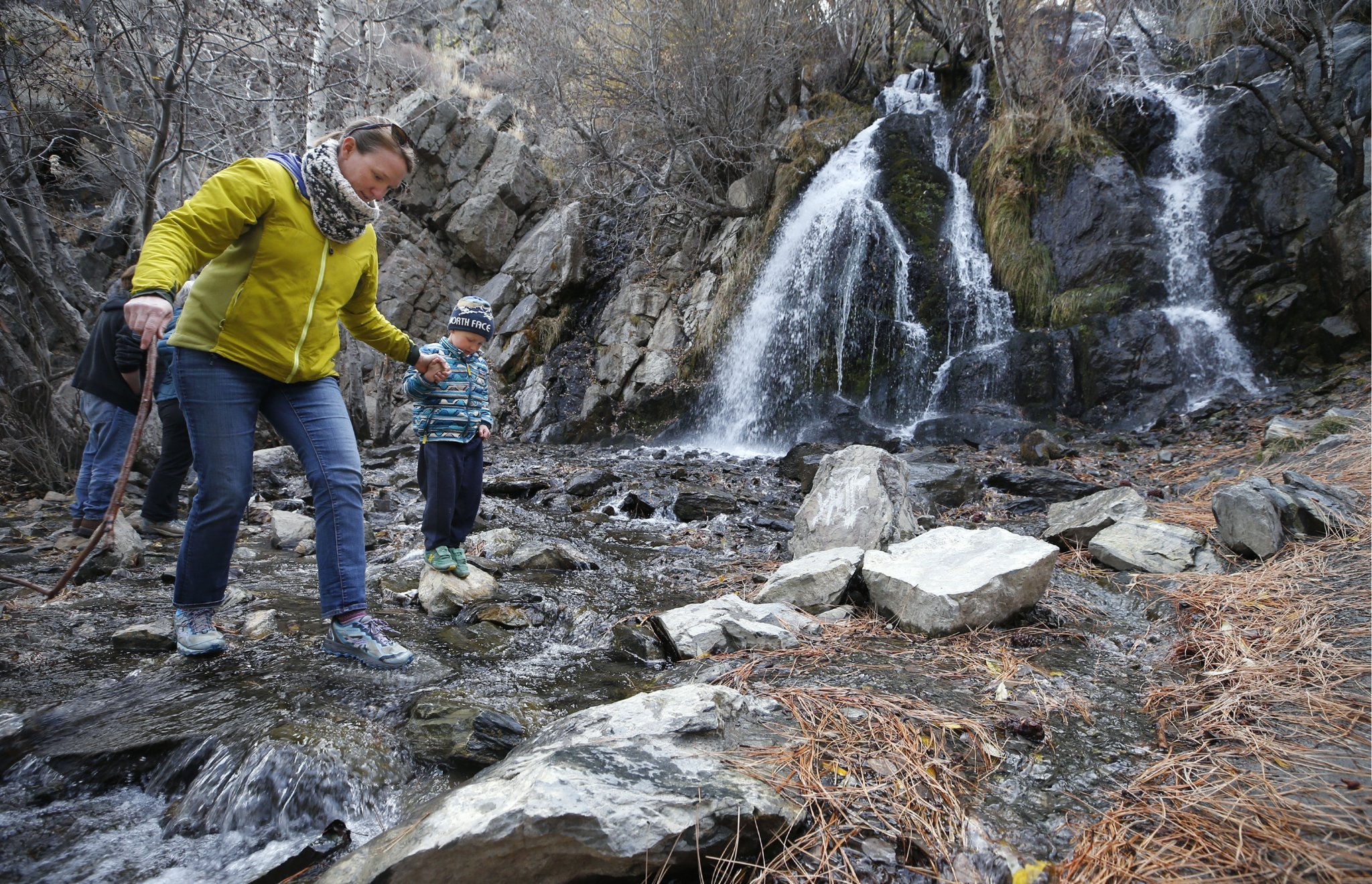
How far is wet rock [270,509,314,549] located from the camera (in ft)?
16.1

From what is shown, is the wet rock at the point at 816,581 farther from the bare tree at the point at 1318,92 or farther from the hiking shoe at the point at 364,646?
the bare tree at the point at 1318,92

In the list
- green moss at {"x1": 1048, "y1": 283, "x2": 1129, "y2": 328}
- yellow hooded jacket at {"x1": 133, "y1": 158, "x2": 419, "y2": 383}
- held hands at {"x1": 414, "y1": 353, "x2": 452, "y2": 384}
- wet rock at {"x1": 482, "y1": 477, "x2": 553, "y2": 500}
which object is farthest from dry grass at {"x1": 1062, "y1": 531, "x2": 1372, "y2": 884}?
green moss at {"x1": 1048, "y1": 283, "x2": 1129, "y2": 328}

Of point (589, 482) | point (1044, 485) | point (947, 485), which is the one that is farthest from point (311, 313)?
point (1044, 485)

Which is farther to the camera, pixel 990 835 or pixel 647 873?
pixel 990 835

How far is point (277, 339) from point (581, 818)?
206 cm

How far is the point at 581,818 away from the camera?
1.39 m

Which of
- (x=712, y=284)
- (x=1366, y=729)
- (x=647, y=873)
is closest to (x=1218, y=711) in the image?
(x=1366, y=729)

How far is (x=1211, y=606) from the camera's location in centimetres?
268

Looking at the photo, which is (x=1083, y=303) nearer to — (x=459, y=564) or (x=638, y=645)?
(x=638, y=645)

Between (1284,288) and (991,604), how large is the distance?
1012 cm

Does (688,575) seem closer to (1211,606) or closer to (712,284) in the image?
(1211,606)

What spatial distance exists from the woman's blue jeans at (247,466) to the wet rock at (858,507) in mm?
2762

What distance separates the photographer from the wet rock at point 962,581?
274 cm

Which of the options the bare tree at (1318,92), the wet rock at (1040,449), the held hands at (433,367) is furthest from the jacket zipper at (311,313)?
the bare tree at (1318,92)
